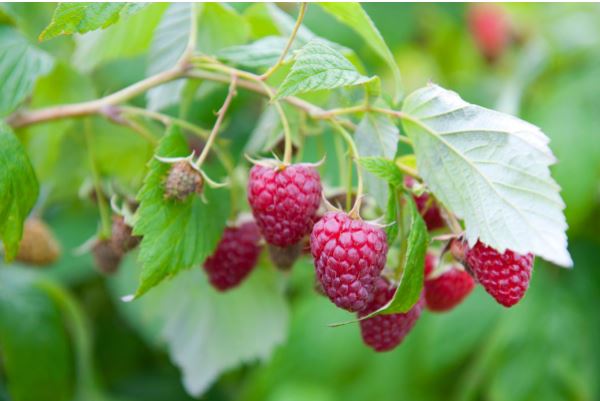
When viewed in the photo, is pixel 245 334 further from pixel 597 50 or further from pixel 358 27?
pixel 597 50

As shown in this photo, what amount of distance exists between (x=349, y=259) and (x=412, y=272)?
66 millimetres

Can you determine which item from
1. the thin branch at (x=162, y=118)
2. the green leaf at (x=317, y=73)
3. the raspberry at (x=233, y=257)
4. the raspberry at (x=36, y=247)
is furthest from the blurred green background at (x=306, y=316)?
the green leaf at (x=317, y=73)

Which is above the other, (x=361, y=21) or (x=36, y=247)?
(x=361, y=21)

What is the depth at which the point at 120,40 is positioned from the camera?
1.24 metres

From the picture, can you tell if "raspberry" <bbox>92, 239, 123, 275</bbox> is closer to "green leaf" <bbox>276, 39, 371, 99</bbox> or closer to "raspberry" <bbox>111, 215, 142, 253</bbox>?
"raspberry" <bbox>111, 215, 142, 253</bbox>

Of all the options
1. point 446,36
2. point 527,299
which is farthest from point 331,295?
point 446,36

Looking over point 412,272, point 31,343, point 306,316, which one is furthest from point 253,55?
point 306,316

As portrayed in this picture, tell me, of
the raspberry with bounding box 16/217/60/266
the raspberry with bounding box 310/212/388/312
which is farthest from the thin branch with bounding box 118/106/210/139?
the raspberry with bounding box 16/217/60/266

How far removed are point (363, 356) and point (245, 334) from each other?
57cm

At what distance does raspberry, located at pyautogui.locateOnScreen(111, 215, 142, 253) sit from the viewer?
1051 mm

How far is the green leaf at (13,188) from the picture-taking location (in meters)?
0.90

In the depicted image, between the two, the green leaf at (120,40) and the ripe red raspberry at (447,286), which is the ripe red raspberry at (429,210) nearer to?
the ripe red raspberry at (447,286)

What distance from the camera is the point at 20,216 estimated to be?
0.94 metres

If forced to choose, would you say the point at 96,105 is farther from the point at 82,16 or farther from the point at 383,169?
the point at 383,169
